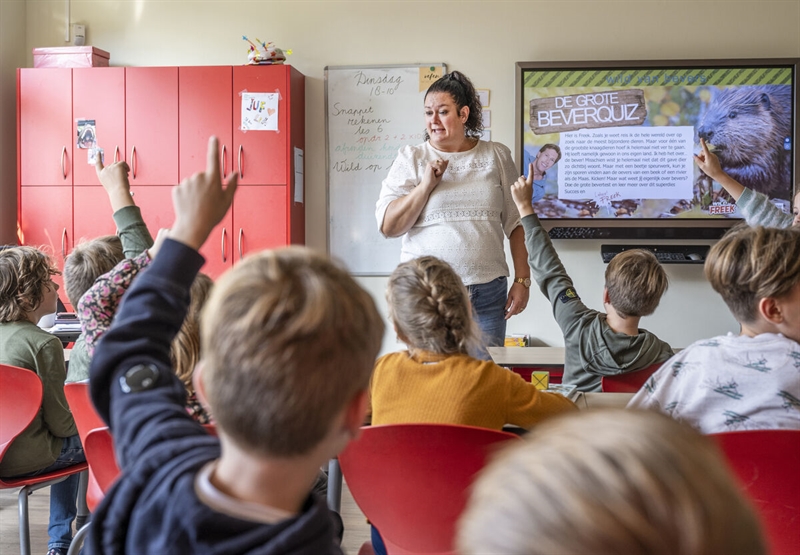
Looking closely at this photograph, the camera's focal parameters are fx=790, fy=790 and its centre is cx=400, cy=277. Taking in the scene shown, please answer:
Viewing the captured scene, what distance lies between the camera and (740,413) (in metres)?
1.36

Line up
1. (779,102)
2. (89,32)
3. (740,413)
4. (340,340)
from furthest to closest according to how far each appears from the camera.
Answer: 1. (89,32)
2. (779,102)
3. (740,413)
4. (340,340)

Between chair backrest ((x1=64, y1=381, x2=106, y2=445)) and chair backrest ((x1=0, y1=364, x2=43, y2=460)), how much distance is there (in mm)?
188

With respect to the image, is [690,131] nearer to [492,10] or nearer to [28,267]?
[492,10]

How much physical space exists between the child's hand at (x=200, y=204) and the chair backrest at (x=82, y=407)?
1.01m

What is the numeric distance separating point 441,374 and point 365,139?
3.19 meters

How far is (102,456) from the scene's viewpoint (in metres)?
1.62

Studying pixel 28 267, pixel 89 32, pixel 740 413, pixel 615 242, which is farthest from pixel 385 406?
pixel 89 32

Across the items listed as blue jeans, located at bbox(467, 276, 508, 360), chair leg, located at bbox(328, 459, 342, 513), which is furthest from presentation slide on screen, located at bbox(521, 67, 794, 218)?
chair leg, located at bbox(328, 459, 342, 513)

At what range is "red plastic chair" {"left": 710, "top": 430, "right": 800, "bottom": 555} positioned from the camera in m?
1.17

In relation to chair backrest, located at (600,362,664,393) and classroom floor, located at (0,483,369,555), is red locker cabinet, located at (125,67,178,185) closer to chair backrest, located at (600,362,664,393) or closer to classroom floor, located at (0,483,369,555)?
classroom floor, located at (0,483,369,555)

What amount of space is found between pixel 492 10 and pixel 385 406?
11.4 ft

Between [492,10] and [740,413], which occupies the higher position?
[492,10]

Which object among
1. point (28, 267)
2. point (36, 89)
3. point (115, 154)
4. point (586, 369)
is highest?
point (36, 89)

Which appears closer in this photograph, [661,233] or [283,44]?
[661,233]
